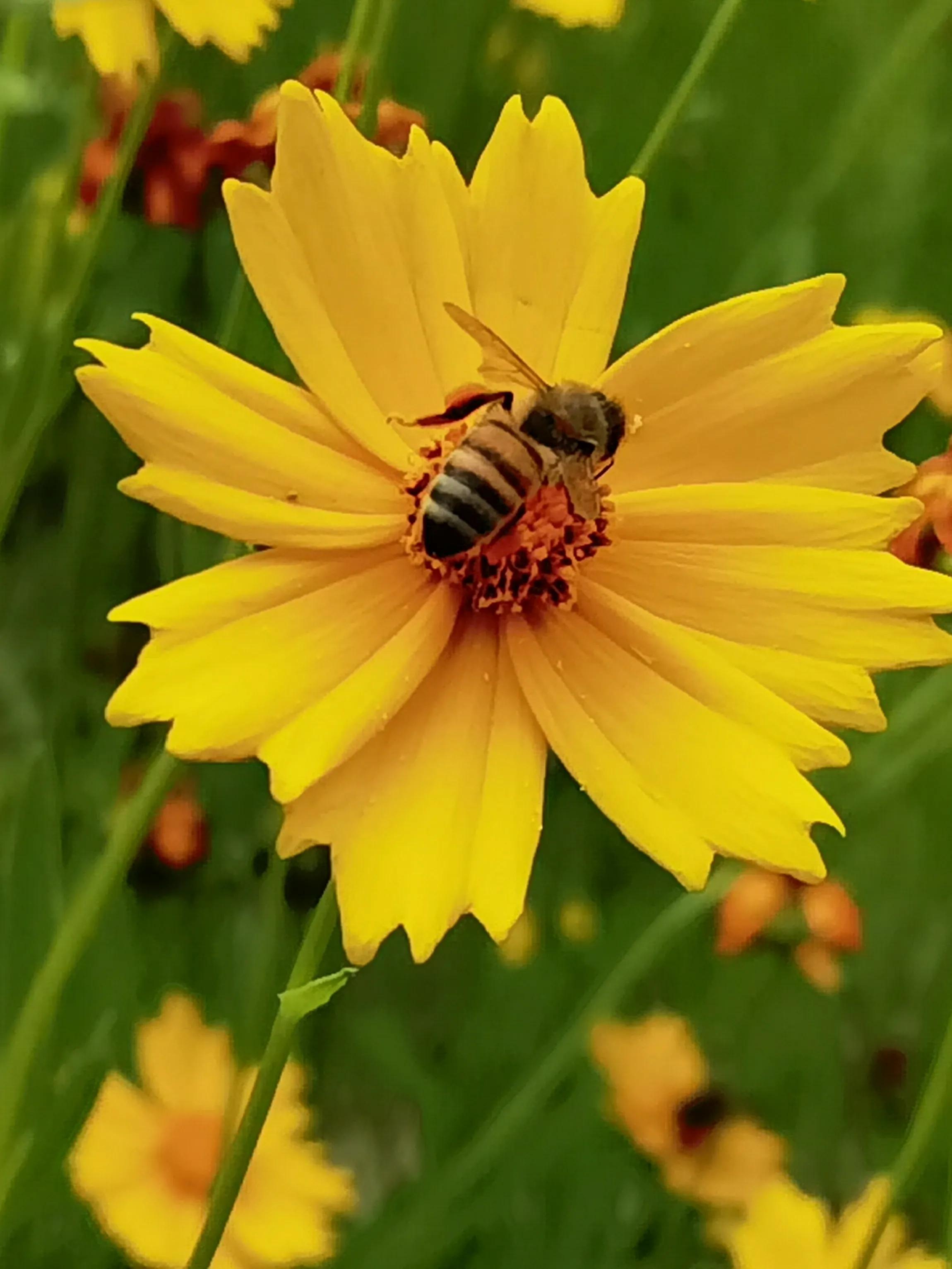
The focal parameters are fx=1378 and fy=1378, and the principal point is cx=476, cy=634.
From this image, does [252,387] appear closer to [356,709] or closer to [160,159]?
[356,709]

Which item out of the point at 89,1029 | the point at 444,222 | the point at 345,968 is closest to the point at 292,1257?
the point at 89,1029

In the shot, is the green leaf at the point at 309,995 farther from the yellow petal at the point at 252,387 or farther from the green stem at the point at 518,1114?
the green stem at the point at 518,1114

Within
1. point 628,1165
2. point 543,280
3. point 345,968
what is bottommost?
point 628,1165

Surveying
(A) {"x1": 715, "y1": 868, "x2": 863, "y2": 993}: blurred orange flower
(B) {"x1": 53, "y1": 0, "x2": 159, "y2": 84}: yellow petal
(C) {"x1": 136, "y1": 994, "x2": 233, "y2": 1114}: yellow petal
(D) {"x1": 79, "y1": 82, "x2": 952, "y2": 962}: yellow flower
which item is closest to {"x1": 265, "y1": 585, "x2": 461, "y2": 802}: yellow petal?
(D) {"x1": 79, "y1": 82, "x2": 952, "y2": 962}: yellow flower

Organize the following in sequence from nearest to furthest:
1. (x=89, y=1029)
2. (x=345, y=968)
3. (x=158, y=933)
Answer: (x=345, y=968)
(x=89, y=1029)
(x=158, y=933)

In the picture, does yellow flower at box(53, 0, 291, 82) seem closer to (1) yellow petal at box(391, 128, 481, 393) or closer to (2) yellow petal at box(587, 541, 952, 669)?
(1) yellow petal at box(391, 128, 481, 393)

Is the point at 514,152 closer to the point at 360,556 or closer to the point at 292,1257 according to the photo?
the point at 360,556
